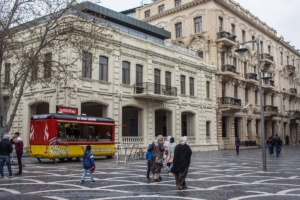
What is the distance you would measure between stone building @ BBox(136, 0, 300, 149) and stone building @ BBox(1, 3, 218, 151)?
2682 mm

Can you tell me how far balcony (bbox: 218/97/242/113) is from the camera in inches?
1483

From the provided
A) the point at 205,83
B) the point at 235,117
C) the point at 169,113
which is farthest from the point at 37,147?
the point at 235,117

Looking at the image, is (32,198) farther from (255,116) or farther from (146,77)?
(255,116)

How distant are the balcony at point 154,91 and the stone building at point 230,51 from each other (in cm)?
983

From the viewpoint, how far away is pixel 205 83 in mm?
36344

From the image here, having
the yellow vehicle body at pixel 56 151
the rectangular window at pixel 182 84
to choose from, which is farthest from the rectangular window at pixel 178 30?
the yellow vehicle body at pixel 56 151

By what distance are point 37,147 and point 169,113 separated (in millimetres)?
15207

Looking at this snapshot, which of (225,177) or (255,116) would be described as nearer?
(225,177)

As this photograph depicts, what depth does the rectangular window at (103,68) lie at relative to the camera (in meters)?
25.5

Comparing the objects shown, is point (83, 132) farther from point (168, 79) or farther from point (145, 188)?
point (168, 79)

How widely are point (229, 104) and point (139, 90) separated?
1411 centimetres

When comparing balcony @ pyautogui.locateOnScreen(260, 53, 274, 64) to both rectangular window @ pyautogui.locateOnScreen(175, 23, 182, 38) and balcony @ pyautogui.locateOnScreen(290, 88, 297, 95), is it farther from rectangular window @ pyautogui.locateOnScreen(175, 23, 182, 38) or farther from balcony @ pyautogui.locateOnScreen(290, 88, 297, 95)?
rectangular window @ pyautogui.locateOnScreen(175, 23, 182, 38)

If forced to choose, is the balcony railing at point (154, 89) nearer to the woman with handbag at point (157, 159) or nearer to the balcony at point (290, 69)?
the woman with handbag at point (157, 159)

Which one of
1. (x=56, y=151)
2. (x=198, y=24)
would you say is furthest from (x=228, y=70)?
(x=56, y=151)
